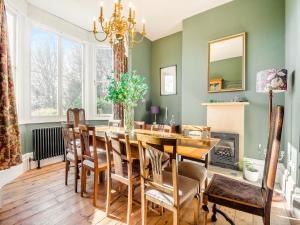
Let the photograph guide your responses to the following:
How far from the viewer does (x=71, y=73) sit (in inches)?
168

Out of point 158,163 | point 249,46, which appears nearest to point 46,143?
point 158,163

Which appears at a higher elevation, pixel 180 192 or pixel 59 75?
pixel 59 75

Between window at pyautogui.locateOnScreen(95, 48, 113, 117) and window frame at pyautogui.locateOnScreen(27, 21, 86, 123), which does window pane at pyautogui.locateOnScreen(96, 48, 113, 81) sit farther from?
window frame at pyautogui.locateOnScreen(27, 21, 86, 123)

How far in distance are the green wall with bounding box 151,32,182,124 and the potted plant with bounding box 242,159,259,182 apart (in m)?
2.16

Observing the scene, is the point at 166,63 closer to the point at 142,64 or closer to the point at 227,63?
the point at 142,64

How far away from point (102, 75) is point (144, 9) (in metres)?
2.02

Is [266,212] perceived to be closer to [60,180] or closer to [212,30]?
[60,180]

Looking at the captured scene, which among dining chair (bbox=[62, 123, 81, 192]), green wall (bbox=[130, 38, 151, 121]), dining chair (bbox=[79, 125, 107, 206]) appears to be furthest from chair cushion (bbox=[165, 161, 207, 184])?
green wall (bbox=[130, 38, 151, 121])

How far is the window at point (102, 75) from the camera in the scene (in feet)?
15.4

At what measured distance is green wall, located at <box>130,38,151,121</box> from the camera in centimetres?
476

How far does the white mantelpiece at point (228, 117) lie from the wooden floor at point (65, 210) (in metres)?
1.37

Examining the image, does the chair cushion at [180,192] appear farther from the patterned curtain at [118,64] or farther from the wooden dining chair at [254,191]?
the patterned curtain at [118,64]

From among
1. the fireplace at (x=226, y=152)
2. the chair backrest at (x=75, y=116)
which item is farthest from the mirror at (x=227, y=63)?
the chair backrest at (x=75, y=116)

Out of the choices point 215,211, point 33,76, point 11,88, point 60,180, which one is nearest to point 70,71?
point 33,76
